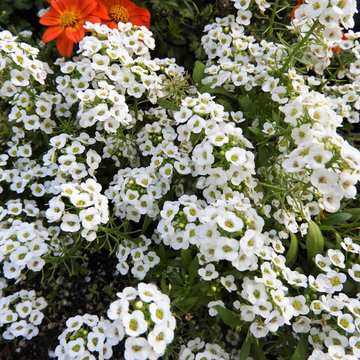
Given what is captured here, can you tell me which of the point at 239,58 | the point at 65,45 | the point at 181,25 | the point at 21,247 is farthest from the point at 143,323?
the point at 181,25

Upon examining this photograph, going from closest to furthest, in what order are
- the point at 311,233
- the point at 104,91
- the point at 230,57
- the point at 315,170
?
the point at 315,170 < the point at 104,91 < the point at 311,233 < the point at 230,57

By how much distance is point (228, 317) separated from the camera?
173cm

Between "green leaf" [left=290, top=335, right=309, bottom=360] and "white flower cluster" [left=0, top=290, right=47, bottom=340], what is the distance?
1.62 m

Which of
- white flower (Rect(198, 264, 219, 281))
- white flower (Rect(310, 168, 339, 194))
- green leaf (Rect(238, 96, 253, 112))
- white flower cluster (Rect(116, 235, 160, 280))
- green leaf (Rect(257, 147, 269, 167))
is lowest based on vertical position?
white flower cluster (Rect(116, 235, 160, 280))

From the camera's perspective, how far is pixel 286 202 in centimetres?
214

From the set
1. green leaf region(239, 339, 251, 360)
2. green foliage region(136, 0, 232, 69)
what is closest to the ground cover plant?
green leaf region(239, 339, 251, 360)

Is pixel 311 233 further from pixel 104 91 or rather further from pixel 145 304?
pixel 104 91

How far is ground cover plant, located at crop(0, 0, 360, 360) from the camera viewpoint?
1.52 m

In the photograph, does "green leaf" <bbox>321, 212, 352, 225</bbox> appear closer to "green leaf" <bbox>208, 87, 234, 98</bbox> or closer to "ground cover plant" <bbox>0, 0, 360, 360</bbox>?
"ground cover plant" <bbox>0, 0, 360, 360</bbox>

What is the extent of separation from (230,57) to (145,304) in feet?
7.01

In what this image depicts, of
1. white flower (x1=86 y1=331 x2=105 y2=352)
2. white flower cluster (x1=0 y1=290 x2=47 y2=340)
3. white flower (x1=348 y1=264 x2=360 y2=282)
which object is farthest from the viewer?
white flower cluster (x1=0 y1=290 x2=47 y2=340)

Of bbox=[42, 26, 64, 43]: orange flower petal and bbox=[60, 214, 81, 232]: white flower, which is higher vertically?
bbox=[42, 26, 64, 43]: orange flower petal

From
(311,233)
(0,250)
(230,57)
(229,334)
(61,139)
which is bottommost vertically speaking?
(229,334)

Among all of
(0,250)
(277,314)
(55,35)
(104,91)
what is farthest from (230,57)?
(0,250)
